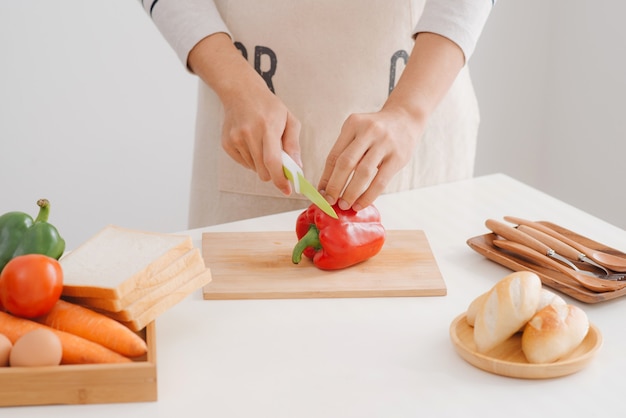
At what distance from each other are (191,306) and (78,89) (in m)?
1.64

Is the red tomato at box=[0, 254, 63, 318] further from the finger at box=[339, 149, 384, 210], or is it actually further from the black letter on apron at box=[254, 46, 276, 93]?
the black letter on apron at box=[254, 46, 276, 93]

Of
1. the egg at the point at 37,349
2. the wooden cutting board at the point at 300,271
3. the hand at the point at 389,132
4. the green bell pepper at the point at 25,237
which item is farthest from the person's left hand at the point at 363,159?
the egg at the point at 37,349

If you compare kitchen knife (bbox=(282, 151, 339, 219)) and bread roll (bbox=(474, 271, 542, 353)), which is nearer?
bread roll (bbox=(474, 271, 542, 353))

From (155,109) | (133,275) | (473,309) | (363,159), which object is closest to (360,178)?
(363,159)

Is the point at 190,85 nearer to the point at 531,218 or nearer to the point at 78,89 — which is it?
the point at 78,89

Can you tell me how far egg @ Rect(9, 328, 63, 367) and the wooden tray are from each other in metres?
0.69

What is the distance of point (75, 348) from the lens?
1.01m

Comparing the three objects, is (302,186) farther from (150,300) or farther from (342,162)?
(150,300)

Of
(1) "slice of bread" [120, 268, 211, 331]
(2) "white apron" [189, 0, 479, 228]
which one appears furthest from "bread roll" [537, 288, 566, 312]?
(2) "white apron" [189, 0, 479, 228]

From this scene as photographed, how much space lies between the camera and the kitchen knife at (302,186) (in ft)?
4.38

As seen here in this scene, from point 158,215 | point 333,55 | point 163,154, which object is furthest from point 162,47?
point 333,55

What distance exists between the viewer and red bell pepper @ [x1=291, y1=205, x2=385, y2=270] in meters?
1.34

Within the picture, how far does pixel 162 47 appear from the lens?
2.80m

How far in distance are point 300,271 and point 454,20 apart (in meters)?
0.54
